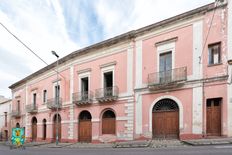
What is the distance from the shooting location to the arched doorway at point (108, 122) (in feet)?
58.5

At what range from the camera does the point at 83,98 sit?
783 inches

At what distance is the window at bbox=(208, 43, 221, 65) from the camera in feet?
43.4

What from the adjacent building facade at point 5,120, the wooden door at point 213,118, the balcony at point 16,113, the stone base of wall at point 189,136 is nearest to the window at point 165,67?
the wooden door at point 213,118

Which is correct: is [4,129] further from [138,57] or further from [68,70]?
[138,57]

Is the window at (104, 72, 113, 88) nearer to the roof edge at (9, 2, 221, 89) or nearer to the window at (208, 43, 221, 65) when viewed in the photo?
the roof edge at (9, 2, 221, 89)

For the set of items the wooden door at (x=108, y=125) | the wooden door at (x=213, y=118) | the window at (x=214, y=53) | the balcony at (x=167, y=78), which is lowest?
the wooden door at (x=108, y=125)

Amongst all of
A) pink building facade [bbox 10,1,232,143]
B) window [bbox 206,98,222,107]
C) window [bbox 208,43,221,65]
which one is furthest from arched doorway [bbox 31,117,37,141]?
window [bbox 208,43,221,65]

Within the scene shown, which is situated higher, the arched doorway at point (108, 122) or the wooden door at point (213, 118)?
the wooden door at point (213, 118)

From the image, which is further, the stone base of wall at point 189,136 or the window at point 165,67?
the window at point 165,67

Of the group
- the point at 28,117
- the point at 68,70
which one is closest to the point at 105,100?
the point at 68,70

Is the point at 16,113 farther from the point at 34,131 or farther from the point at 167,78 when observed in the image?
the point at 167,78

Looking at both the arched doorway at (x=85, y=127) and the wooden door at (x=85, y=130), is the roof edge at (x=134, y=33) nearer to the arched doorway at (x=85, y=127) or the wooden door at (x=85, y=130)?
the arched doorway at (x=85, y=127)

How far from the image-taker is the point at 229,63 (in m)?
12.6

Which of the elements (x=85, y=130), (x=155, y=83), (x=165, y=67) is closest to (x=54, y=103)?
(x=85, y=130)
